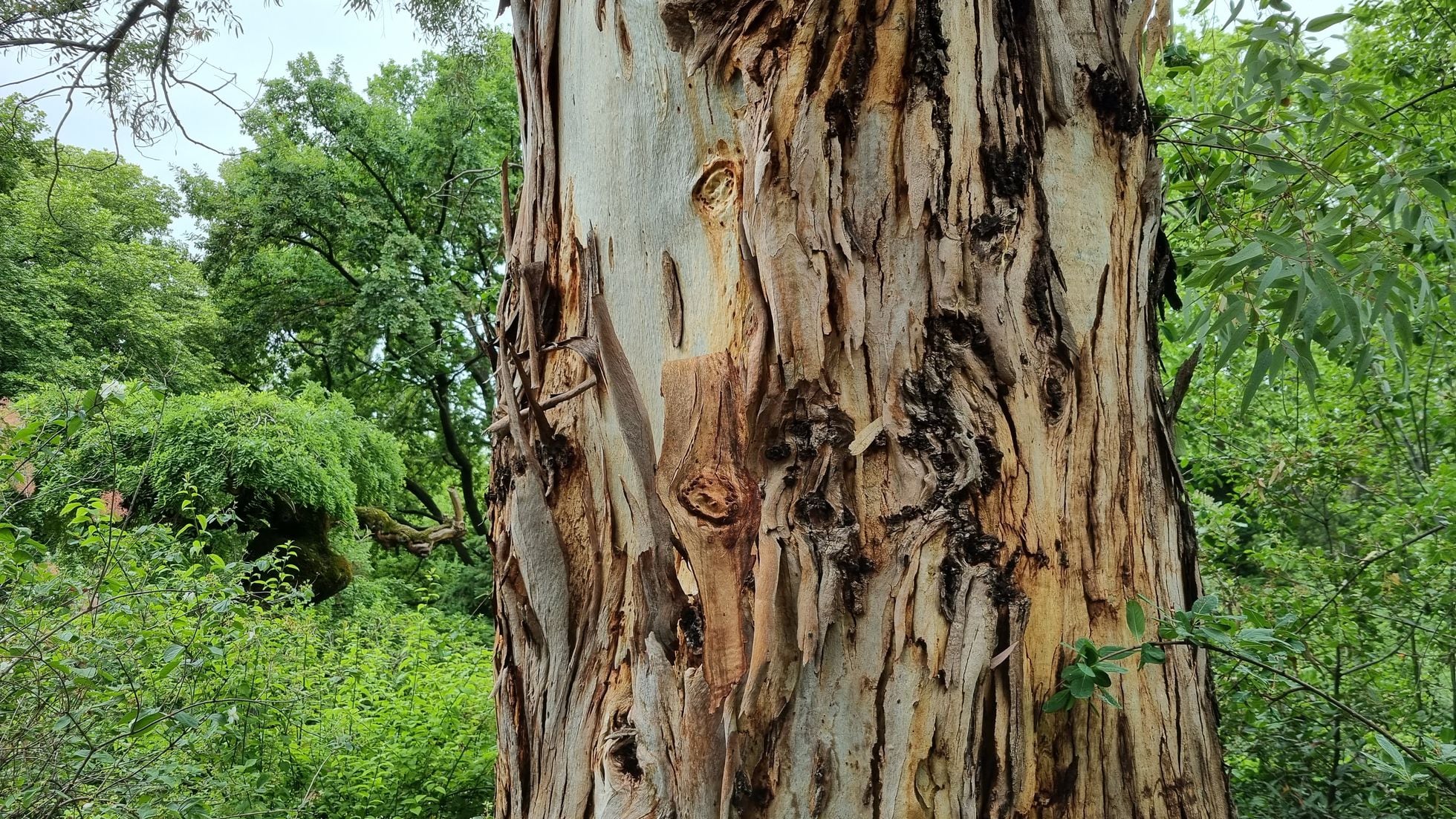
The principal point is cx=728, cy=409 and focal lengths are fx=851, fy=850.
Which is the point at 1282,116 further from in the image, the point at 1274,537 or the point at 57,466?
the point at 57,466

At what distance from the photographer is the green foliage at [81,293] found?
45.5 feet

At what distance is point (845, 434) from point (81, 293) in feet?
61.9

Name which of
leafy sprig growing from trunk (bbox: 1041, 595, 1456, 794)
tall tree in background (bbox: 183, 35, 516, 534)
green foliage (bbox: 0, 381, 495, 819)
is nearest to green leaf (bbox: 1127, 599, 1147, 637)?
leafy sprig growing from trunk (bbox: 1041, 595, 1456, 794)

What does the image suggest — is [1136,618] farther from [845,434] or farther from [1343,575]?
[1343,575]

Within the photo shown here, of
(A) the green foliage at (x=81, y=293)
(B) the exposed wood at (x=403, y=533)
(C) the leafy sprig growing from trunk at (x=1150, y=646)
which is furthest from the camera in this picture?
(A) the green foliage at (x=81, y=293)

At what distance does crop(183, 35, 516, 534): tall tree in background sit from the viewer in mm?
15633

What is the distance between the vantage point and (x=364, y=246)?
16.3 metres

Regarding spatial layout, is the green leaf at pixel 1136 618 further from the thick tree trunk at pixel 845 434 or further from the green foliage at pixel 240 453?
the green foliage at pixel 240 453

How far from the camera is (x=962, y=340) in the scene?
3.71 ft

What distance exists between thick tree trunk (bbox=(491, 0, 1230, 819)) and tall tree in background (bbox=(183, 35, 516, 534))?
1436 centimetres

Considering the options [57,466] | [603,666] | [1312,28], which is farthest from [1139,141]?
[57,466]

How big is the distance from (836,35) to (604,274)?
19.0 inches

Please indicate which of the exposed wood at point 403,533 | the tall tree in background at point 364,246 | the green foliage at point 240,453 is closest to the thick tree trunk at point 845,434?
the green foliage at point 240,453

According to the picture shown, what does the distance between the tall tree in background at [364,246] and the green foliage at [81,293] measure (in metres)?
0.86
